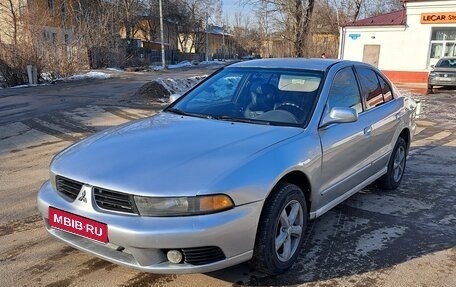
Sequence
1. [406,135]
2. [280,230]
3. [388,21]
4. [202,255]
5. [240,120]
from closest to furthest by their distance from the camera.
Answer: [202,255]
[280,230]
[240,120]
[406,135]
[388,21]

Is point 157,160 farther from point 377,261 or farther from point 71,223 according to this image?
point 377,261

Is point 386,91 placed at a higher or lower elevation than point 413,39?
lower

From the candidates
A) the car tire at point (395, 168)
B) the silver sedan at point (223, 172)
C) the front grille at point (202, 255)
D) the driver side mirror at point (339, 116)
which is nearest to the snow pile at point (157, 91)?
the car tire at point (395, 168)

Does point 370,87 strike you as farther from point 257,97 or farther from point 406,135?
point 257,97

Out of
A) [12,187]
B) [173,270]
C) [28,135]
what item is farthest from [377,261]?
[28,135]

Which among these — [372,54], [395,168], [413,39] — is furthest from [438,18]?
[395,168]

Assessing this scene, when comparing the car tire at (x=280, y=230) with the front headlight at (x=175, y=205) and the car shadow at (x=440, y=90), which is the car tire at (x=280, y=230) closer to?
the front headlight at (x=175, y=205)

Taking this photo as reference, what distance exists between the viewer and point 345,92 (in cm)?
423

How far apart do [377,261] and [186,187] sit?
1885 mm

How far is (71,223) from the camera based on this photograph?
2.87 metres

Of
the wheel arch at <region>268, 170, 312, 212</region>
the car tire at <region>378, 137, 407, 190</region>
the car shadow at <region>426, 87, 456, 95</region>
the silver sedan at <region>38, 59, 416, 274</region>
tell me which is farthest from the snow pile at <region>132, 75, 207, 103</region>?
the car shadow at <region>426, 87, 456, 95</region>

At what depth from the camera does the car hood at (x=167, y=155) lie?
2.70m

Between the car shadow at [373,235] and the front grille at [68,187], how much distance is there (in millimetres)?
1178

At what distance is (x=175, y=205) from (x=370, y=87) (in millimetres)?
3039
